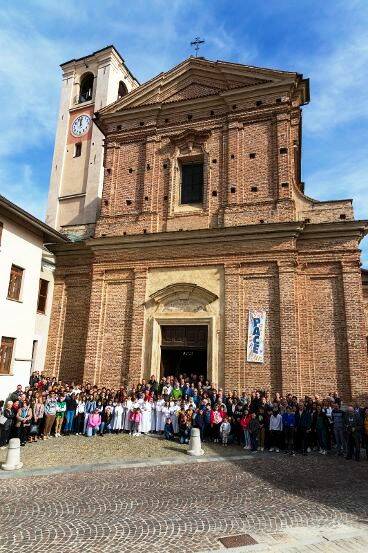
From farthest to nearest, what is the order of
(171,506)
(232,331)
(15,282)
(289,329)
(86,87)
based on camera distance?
(86,87), (15,282), (232,331), (289,329), (171,506)

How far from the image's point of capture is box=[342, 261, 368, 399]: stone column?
48.3 feet

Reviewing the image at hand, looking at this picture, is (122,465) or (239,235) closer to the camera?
(122,465)

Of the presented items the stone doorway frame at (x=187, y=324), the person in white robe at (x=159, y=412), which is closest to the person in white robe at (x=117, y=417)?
the person in white robe at (x=159, y=412)

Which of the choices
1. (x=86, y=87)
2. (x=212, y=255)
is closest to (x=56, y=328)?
(x=212, y=255)

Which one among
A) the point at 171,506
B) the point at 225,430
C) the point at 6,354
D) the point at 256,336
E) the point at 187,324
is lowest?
the point at 171,506

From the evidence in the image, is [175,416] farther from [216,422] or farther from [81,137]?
[81,137]

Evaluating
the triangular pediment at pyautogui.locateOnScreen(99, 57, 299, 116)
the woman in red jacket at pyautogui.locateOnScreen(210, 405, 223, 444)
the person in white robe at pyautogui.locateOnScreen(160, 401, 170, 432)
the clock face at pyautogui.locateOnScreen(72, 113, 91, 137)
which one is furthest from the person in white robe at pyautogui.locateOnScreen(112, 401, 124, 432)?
the clock face at pyautogui.locateOnScreen(72, 113, 91, 137)

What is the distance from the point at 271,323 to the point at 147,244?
6.27m

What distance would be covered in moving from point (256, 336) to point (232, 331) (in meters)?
0.95

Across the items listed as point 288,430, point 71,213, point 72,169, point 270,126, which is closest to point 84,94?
point 72,169

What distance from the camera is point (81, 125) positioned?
3050 cm

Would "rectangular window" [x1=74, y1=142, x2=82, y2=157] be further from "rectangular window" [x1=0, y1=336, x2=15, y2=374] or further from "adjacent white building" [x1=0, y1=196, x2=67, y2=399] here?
"rectangular window" [x1=0, y1=336, x2=15, y2=374]

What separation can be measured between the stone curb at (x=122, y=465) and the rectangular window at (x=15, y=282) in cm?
855

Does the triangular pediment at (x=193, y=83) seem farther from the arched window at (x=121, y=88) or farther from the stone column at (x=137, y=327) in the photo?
the arched window at (x=121, y=88)
